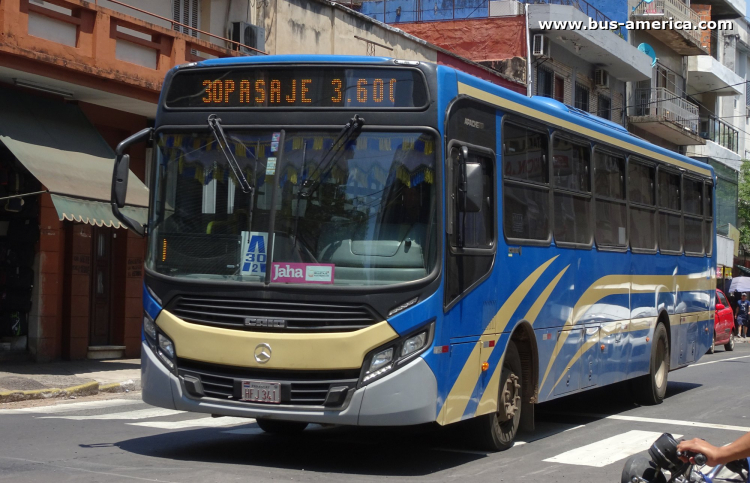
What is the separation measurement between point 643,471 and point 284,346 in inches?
136

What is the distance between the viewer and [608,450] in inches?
361

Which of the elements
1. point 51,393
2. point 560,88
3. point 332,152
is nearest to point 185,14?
point 51,393

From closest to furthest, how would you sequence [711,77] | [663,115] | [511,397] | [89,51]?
1. [511,397]
2. [89,51]
3. [663,115]
4. [711,77]

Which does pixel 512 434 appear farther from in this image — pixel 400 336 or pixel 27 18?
pixel 27 18

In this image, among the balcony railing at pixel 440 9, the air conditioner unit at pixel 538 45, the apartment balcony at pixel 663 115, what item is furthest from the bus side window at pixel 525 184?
the apartment balcony at pixel 663 115

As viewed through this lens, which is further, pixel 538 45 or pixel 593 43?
pixel 593 43

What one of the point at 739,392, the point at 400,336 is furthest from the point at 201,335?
the point at 739,392

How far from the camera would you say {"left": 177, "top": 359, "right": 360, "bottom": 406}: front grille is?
7436 mm

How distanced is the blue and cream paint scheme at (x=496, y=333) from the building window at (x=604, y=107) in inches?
987

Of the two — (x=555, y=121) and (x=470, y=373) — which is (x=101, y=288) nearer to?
(x=555, y=121)

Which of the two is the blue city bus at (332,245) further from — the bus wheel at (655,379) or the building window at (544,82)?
the building window at (544,82)

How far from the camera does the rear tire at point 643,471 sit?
449 cm

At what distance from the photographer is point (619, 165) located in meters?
12.0

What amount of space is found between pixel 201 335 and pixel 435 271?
1.84 meters
